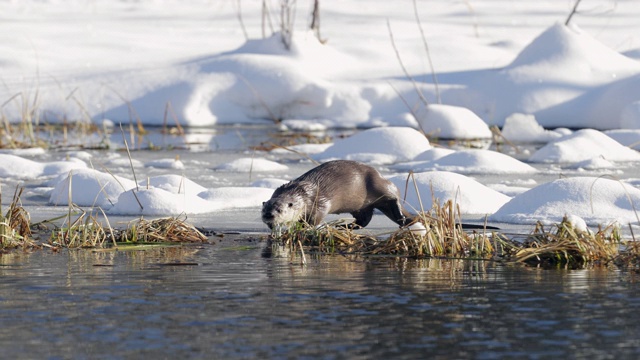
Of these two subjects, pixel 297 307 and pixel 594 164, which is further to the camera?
pixel 594 164

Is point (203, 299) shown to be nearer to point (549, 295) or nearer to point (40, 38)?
point (549, 295)

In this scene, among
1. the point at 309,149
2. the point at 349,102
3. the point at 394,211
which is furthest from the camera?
the point at 349,102

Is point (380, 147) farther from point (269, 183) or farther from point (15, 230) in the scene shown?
point (15, 230)

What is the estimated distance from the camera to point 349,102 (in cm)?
1692

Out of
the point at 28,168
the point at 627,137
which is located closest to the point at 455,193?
the point at 28,168

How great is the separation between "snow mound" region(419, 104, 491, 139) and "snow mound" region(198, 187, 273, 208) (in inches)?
248

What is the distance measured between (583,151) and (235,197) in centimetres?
475

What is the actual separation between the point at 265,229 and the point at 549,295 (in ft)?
8.78

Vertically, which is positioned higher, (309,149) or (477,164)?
(309,149)

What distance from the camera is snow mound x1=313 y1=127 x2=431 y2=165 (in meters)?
11.7

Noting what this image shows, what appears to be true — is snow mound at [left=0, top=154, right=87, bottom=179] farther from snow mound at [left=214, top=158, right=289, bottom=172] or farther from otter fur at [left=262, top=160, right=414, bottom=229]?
otter fur at [left=262, top=160, right=414, bottom=229]

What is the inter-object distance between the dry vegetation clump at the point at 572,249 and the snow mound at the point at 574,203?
122 cm

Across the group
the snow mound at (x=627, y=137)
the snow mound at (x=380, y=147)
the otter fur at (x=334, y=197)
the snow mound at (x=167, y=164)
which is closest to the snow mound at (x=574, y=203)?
the otter fur at (x=334, y=197)

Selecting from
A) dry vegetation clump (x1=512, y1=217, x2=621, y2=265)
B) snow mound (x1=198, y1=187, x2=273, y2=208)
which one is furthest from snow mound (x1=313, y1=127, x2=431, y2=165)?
dry vegetation clump (x1=512, y1=217, x2=621, y2=265)
